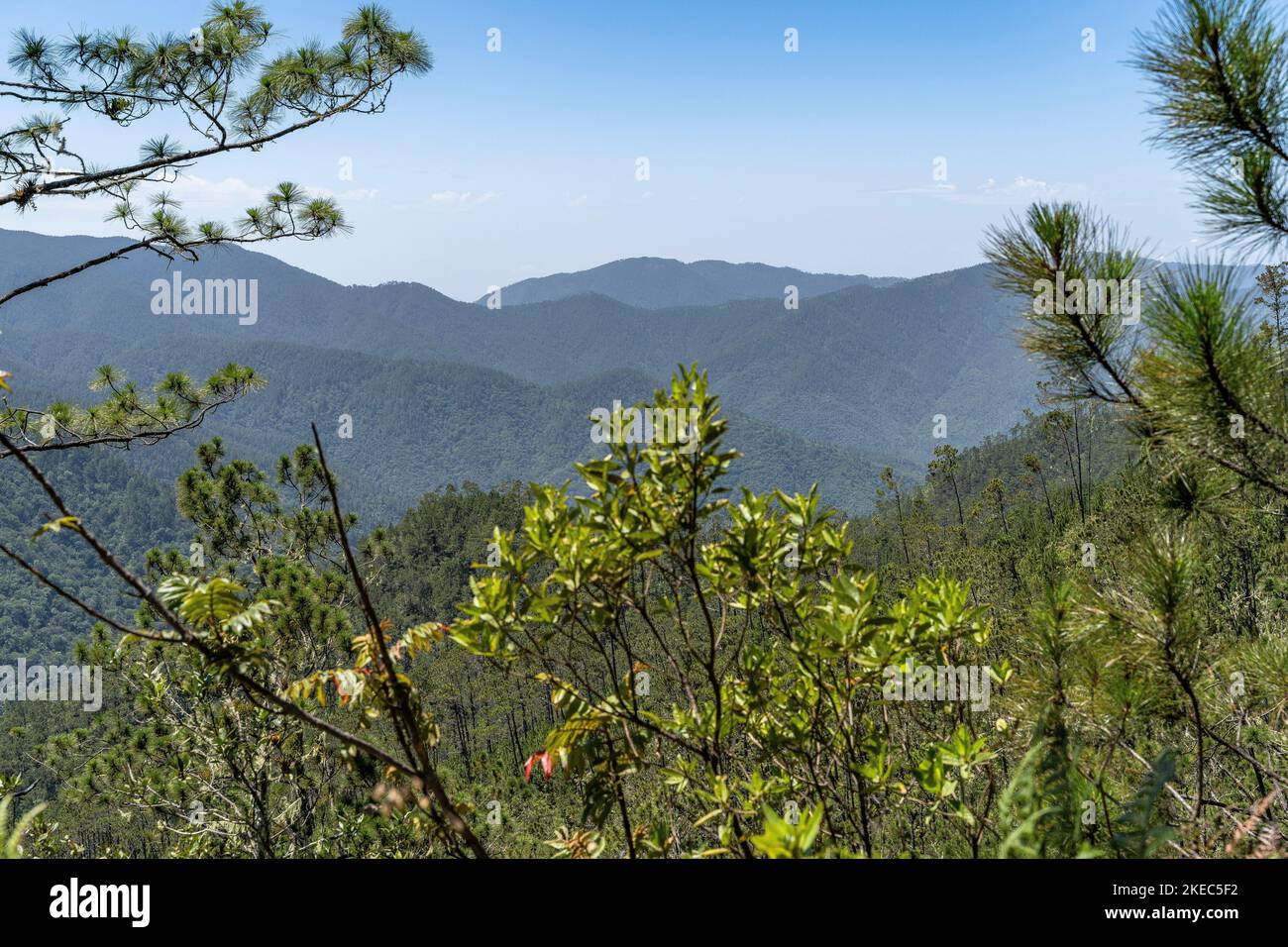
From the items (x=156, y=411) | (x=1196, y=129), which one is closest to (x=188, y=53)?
(x=156, y=411)

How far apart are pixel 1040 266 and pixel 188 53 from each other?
17.5ft

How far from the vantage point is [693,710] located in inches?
81.4

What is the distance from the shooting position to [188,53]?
4.71 m

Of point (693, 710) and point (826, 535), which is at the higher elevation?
point (826, 535)

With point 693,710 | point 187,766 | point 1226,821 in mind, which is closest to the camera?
point 693,710

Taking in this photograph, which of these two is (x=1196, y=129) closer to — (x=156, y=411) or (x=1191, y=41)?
(x=1191, y=41)

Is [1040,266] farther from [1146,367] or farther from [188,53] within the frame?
[188,53]

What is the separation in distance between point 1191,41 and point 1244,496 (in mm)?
1485

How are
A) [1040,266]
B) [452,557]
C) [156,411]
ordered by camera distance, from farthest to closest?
[452,557] → [156,411] → [1040,266]
